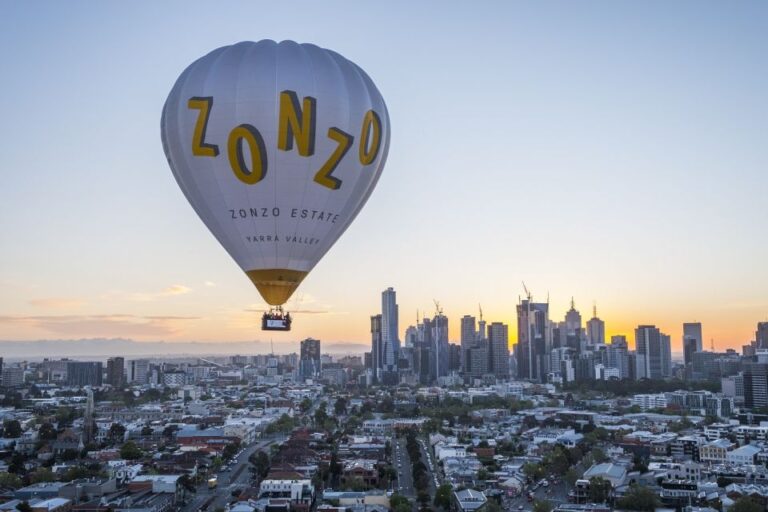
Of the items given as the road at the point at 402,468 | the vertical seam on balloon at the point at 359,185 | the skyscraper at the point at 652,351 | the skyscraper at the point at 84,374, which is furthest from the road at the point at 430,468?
the skyscraper at the point at 652,351

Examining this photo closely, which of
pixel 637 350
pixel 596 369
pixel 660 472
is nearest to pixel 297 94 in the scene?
pixel 660 472

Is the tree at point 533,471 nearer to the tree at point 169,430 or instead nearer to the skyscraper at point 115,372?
the tree at point 169,430

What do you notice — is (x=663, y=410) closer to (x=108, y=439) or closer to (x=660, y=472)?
(x=660, y=472)

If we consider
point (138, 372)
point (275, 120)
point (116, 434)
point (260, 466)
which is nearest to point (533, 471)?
point (260, 466)

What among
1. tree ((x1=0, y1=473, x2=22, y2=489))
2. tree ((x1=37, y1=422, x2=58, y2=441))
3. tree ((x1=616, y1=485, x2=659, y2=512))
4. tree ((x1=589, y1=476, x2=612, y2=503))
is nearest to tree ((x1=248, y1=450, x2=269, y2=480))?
tree ((x1=0, y1=473, x2=22, y2=489))

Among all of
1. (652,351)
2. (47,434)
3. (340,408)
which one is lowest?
(47,434)

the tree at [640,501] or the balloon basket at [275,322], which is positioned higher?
the balloon basket at [275,322]

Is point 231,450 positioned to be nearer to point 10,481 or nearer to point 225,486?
point 225,486

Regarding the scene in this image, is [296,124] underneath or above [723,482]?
above
